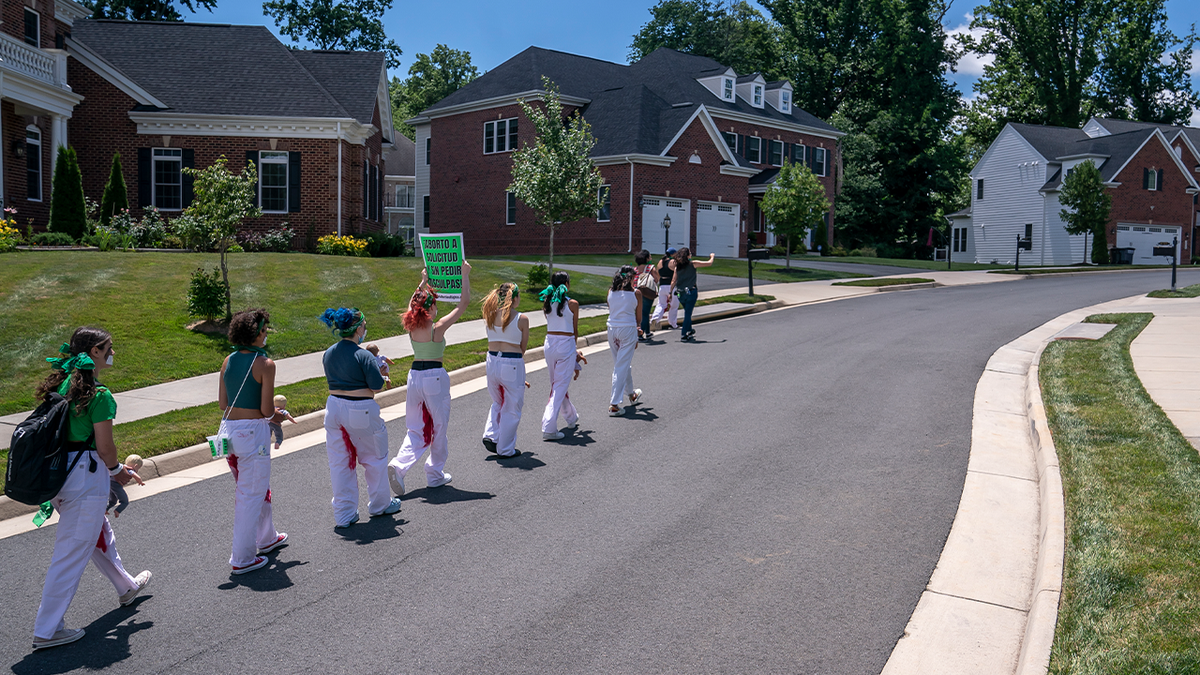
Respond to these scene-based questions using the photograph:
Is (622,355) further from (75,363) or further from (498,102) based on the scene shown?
(498,102)

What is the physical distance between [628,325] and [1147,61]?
75.9 meters

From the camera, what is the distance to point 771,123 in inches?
1956

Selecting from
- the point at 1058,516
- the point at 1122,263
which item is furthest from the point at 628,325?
the point at 1122,263

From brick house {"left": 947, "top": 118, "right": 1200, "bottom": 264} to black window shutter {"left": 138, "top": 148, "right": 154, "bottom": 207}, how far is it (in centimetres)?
4538

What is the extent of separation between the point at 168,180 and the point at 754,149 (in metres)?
30.2

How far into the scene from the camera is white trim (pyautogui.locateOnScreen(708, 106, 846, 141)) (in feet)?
153

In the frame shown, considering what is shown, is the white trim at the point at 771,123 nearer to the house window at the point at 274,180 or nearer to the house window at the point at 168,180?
the house window at the point at 274,180

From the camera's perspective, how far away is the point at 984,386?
13367mm

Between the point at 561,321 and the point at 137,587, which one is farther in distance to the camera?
the point at 561,321

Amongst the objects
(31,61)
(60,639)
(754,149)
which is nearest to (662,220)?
(754,149)

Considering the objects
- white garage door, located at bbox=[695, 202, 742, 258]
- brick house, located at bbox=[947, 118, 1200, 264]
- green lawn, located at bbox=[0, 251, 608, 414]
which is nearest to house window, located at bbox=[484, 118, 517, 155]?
white garage door, located at bbox=[695, 202, 742, 258]

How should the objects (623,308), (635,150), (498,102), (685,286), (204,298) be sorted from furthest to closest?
(498,102), (635,150), (685,286), (204,298), (623,308)

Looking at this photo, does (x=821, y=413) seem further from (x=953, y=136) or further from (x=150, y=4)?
(x=953, y=136)

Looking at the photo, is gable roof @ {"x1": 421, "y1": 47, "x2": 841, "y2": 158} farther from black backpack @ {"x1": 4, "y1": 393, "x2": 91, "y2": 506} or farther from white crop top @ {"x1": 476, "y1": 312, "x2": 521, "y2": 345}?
black backpack @ {"x1": 4, "y1": 393, "x2": 91, "y2": 506}
